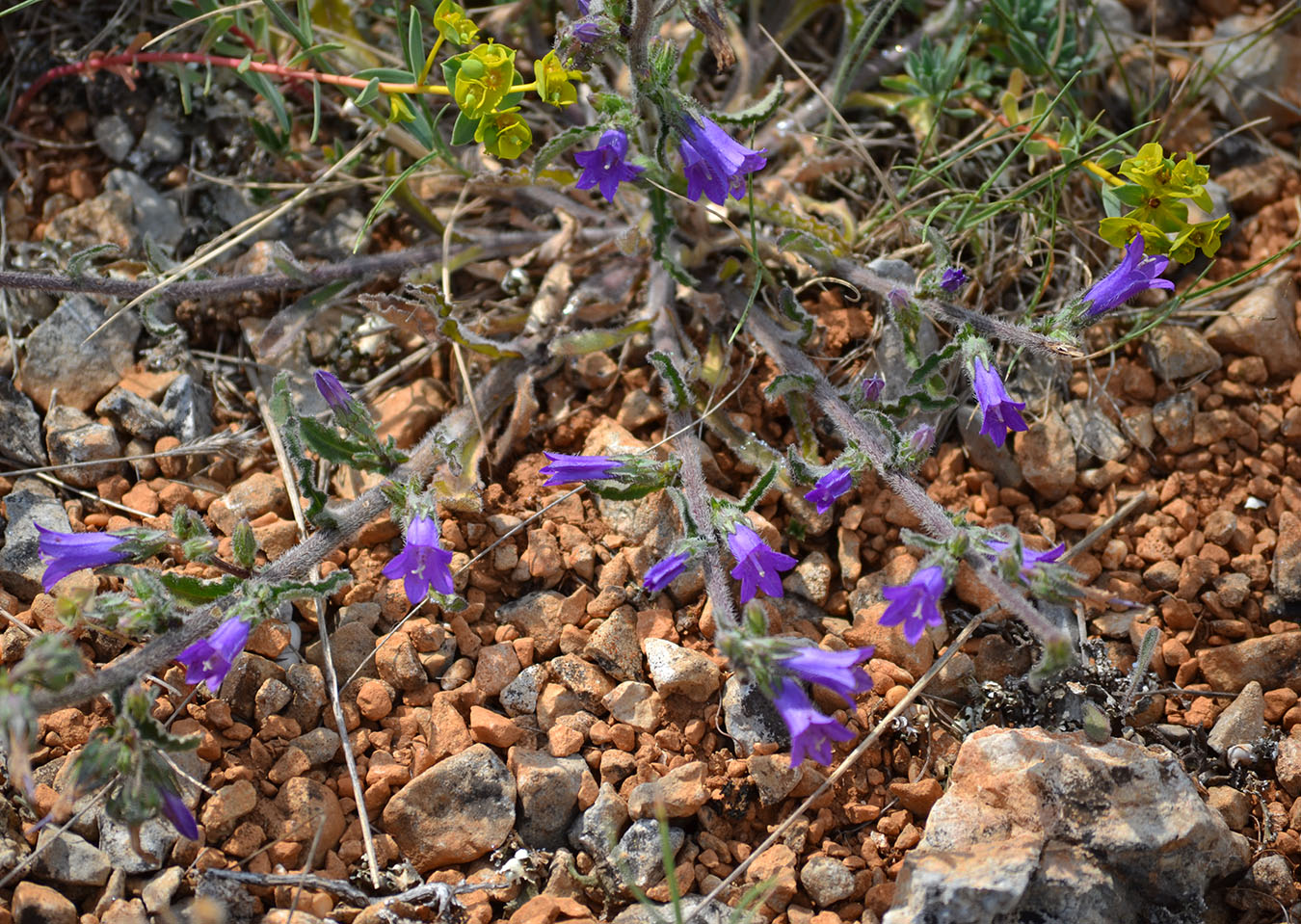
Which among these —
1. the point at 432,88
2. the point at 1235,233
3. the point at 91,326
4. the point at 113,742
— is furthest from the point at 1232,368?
the point at 91,326

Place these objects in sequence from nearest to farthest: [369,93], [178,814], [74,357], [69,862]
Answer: [178,814], [69,862], [369,93], [74,357]

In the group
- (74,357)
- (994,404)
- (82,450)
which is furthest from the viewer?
(74,357)

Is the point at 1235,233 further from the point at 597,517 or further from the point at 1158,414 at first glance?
the point at 597,517

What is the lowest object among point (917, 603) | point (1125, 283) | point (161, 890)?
point (161, 890)

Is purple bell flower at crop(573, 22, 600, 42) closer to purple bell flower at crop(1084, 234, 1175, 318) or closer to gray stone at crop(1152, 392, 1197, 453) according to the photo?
purple bell flower at crop(1084, 234, 1175, 318)

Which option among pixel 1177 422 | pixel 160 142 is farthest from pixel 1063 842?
pixel 160 142

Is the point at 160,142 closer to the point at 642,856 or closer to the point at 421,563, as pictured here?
the point at 421,563

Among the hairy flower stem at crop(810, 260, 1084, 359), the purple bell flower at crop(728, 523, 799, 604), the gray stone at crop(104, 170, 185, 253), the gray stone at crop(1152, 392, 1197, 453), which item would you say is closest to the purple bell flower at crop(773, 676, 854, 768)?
the purple bell flower at crop(728, 523, 799, 604)
